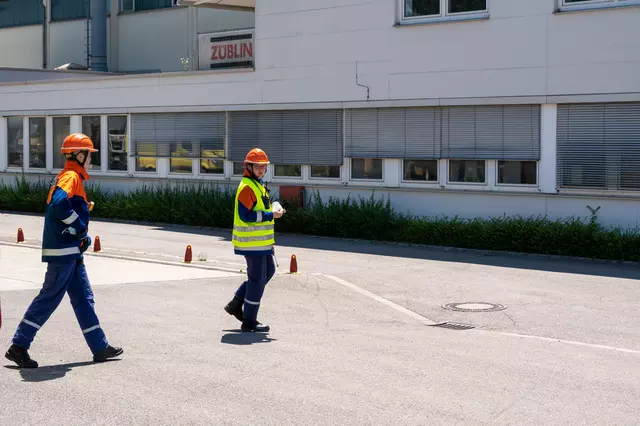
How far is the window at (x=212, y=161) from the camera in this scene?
2666cm

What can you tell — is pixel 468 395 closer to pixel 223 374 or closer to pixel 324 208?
pixel 223 374

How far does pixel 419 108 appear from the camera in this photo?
22422 mm

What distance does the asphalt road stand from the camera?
7.71 metres

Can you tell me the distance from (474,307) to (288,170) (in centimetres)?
1240

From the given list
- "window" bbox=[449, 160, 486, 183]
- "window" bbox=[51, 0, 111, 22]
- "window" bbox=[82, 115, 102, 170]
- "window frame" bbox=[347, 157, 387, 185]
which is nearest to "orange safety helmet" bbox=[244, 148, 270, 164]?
"window" bbox=[449, 160, 486, 183]

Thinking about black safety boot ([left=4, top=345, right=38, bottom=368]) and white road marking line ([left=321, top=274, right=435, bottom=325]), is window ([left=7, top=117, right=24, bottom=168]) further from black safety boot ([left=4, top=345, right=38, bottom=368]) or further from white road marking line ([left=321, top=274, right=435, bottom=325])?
black safety boot ([left=4, top=345, right=38, bottom=368])

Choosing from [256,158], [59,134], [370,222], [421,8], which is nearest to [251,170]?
[256,158]

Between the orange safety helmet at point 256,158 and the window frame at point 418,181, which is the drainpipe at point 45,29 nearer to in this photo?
the window frame at point 418,181

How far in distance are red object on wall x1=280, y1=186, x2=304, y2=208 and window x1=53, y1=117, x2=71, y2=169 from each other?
9162 mm

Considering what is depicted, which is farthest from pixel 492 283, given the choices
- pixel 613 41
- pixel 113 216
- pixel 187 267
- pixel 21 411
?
pixel 113 216

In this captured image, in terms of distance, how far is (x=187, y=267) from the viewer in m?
17.0

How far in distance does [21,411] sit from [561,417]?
12.9 feet

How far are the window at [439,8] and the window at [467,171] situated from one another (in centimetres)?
313

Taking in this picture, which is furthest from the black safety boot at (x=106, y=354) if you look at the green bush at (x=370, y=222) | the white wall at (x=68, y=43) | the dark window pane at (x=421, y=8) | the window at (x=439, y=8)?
the white wall at (x=68, y=43)
